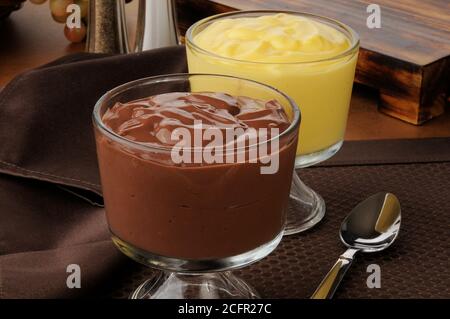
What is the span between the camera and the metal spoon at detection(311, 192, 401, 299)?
0.92 metres

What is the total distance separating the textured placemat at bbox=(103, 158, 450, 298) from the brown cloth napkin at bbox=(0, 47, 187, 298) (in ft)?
0.21

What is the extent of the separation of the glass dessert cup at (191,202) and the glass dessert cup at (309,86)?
0.38 feet

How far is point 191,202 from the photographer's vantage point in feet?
2.39

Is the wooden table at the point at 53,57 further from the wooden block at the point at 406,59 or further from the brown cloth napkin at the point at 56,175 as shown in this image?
the brown cloth napkin at the point at 56,175

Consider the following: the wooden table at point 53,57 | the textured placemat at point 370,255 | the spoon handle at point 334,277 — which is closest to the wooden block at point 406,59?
the wooden table at point 53,57

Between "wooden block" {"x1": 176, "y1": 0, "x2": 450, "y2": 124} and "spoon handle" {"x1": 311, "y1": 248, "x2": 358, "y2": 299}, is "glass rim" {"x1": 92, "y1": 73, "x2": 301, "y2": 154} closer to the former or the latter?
"spoon handle" {"x1": 311, "y1": 248, "x2": 358, "y2": 299}

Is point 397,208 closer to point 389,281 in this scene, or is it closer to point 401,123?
point 389,281

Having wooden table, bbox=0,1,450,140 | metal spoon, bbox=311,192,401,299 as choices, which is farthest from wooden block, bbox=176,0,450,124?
metal spoon, bbox=311,192,401,299

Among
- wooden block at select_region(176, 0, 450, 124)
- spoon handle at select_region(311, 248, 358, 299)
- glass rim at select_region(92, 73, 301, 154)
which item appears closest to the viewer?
glass rim at select_region(92, 73, 301, 154)

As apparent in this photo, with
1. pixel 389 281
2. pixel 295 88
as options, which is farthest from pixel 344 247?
pixel 295 88

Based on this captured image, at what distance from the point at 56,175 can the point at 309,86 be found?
325mm

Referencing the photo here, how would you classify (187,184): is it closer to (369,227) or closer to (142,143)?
(142,143)

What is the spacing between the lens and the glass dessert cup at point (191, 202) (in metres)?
0.72

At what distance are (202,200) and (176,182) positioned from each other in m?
0.03
